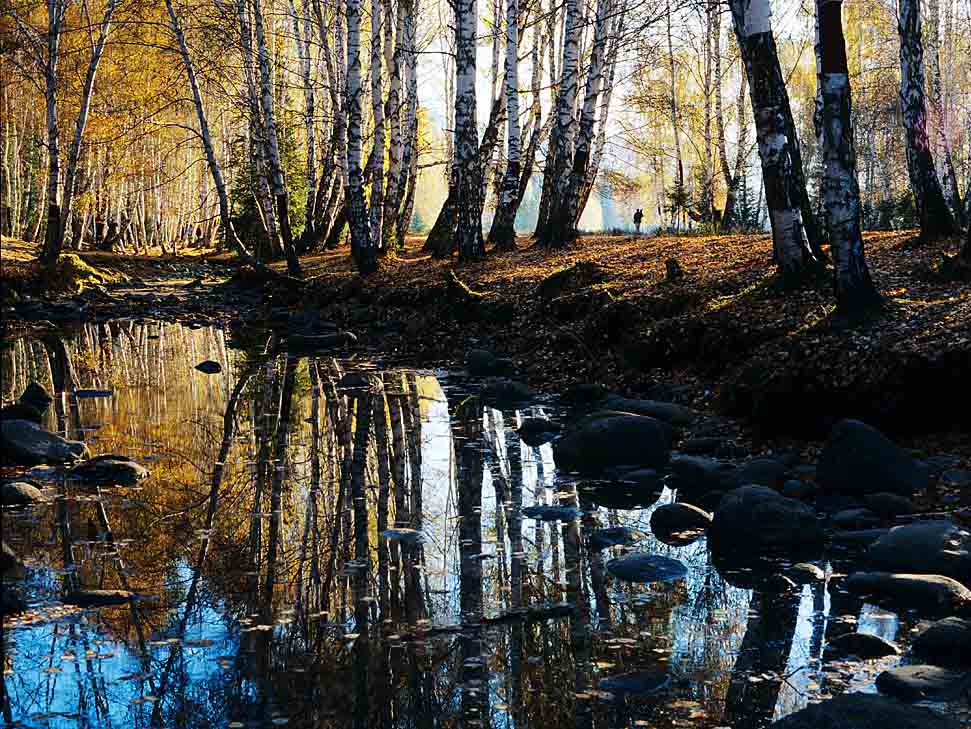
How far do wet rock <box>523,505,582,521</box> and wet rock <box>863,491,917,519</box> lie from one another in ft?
7.23

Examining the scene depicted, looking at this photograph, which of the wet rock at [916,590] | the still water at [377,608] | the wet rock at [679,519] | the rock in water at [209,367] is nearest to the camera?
the still water at [377,608]

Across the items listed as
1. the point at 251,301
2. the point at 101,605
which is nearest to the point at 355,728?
the point at 101,605

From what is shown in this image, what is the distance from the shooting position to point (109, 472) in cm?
882

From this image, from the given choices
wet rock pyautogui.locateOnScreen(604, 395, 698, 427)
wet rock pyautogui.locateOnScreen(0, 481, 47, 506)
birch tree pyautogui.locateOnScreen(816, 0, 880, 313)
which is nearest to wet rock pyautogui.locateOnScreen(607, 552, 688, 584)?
wet rock pyautogui.locateOnScreen(604, 395, 698, 427)

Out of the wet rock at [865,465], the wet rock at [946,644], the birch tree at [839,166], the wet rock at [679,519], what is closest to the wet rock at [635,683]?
the wet rock at [946,644]

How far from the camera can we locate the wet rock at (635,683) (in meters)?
4.97

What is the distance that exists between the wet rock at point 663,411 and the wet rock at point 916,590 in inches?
169

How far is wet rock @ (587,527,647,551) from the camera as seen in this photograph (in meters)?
7.31

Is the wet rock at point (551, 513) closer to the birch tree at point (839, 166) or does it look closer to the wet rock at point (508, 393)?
the birch tree at point (839, 166)

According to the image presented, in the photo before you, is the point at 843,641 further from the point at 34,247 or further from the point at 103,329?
the point at 34,247

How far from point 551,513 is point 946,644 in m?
3.30

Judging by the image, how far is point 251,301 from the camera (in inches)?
1023

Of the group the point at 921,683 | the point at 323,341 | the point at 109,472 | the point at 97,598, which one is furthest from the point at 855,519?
the point at 323,341

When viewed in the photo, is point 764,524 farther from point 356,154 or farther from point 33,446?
point 356,154
